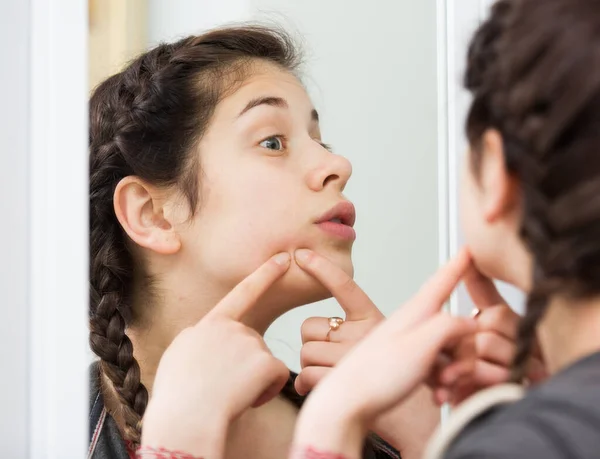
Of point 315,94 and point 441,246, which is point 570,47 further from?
point 315,94

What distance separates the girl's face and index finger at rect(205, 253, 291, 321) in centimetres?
3

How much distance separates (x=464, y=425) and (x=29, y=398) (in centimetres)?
61

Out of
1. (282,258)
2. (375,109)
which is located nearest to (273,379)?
(282,258)

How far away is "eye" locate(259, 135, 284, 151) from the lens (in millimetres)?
1121

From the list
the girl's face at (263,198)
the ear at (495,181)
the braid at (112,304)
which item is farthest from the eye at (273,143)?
the ear at (495,181)

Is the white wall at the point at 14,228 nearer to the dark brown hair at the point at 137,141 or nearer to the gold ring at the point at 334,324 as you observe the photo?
the dark brown hair at the point at 137,141

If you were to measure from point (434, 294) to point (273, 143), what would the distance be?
0.38m

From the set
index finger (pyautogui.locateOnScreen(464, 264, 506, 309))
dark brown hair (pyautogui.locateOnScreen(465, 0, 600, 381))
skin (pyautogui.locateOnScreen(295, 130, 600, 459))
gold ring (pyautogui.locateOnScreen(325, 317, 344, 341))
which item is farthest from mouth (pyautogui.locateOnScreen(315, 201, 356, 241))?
dark brown hair (pyautogui.locateOnScreen(465, 0, 600, 381))

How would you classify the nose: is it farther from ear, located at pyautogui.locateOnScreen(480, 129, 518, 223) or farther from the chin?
ear, located at pyautogui.locateOnScreen(480, 129, 518, 223)

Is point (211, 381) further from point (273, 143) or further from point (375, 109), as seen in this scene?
point (375, 109)

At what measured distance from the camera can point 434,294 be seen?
83cm

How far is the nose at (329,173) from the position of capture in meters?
1.10

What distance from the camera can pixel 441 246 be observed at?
1.18 m

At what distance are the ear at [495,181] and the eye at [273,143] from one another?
17.7 inches
